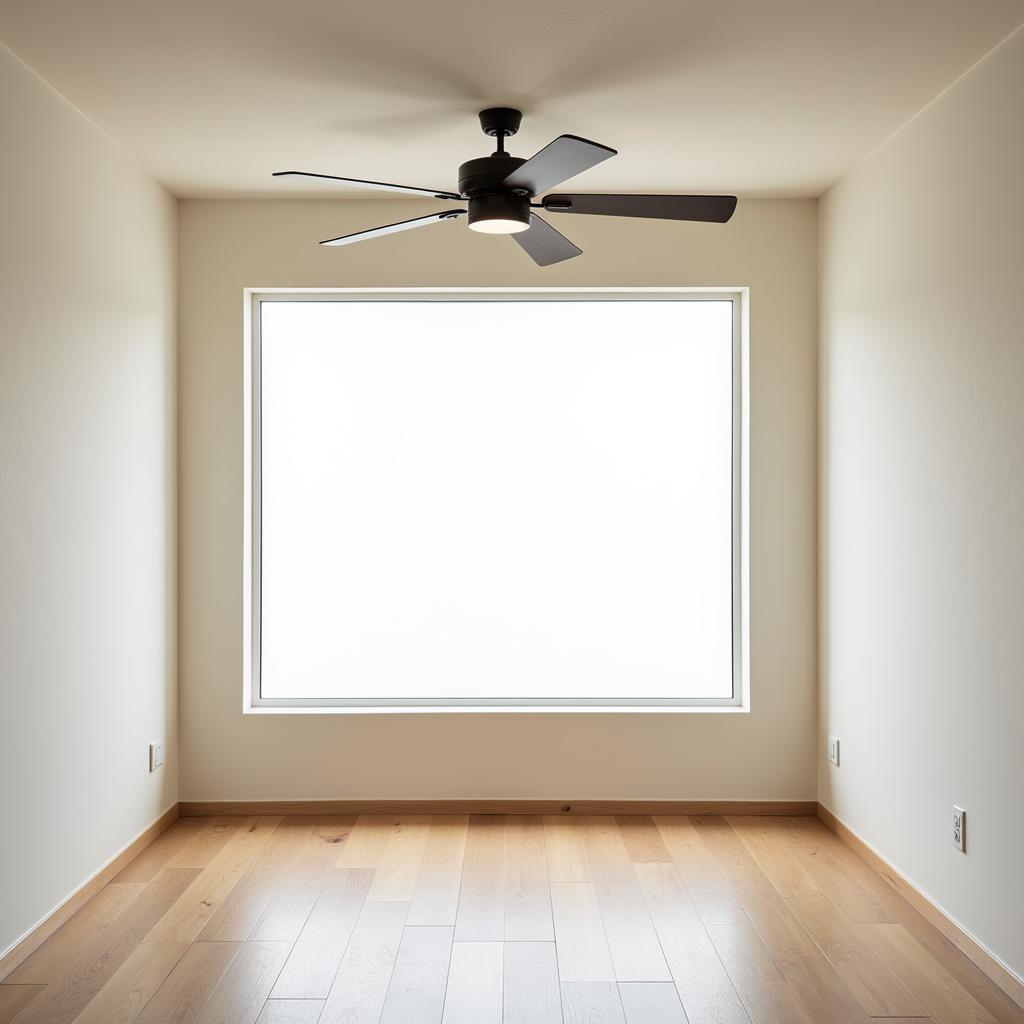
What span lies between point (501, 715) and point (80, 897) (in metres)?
1.73

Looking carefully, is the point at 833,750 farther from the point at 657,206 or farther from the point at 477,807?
the point at 657,206

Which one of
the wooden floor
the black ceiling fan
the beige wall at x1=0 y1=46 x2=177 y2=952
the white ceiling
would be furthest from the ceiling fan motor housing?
the wooden floor

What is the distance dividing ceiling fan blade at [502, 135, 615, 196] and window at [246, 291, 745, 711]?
1.68 m

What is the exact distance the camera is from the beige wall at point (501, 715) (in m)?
4.26

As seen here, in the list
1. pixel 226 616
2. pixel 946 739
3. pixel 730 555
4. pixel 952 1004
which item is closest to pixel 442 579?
pixel 226 616

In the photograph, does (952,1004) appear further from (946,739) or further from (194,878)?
(194,878)

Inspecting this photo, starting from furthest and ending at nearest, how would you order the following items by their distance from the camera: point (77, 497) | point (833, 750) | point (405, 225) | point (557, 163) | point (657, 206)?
point (833, 750) < point (77, 497) < point (405, 225) < point (657, 206) < point (557, 163)

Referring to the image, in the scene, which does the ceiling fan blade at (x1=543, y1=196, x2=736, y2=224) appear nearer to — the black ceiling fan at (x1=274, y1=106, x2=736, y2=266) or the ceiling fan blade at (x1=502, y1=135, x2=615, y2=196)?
the black ceiling fan at (x1=274, y1=106, x2=736, y2=266)

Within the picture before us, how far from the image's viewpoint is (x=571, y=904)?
3266mm

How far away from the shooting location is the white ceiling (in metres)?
2.59

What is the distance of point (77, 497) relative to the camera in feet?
10.7

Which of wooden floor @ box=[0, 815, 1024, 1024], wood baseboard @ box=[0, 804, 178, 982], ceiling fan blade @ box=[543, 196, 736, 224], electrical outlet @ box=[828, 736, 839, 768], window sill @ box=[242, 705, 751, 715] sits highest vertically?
ceiling fan blade @ box=[543, 196, 736, 224]

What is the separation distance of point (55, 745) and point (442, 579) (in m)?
Result: 1.75

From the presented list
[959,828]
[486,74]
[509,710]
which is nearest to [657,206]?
[486,74]
